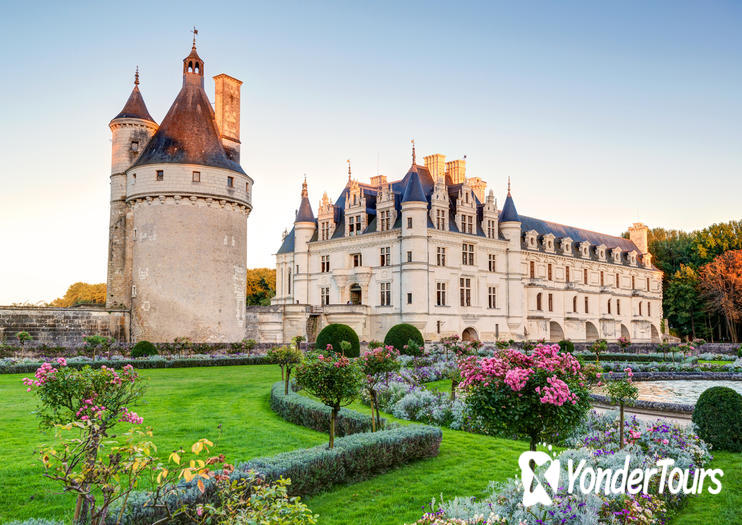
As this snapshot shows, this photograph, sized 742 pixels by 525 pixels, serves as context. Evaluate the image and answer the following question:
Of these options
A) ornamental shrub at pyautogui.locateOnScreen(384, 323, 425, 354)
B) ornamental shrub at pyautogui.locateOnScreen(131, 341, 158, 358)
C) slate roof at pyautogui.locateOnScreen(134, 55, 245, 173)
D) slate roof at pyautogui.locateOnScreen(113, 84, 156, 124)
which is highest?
slate roof at pyautogui.locateOnScreen(113, 84, 156, 124)

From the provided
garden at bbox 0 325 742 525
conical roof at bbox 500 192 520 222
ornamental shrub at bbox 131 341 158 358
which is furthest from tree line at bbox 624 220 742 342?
garden at bbox 0 325 742 525

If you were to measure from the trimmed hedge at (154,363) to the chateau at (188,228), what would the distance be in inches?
188

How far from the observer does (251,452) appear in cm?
987

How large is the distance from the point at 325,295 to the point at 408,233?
31.4 ft

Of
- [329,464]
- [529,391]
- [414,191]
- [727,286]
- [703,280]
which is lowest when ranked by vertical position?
[329,464]

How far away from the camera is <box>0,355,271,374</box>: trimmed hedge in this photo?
899 inches

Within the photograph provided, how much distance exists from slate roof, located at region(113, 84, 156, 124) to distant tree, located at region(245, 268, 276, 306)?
127ft

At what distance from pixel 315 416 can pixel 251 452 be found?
2587mm

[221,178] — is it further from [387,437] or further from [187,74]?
[387,437]

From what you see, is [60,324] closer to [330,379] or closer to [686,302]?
[330,379]

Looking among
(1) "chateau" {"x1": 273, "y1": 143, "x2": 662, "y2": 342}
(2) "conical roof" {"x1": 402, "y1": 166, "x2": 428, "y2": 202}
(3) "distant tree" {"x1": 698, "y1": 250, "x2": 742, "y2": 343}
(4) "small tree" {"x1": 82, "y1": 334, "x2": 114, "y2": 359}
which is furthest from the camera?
(3) "distant tree" {"x1": 698, "y1": 250, "x2": 742, "y2": 343}

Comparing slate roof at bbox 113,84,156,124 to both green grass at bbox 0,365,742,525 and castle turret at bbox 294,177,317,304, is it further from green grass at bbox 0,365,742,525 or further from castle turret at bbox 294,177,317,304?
green grass at bbox 0,365,742,525

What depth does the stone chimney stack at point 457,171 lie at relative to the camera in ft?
158

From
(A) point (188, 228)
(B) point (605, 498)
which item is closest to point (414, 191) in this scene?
(A) point (188, 228)
